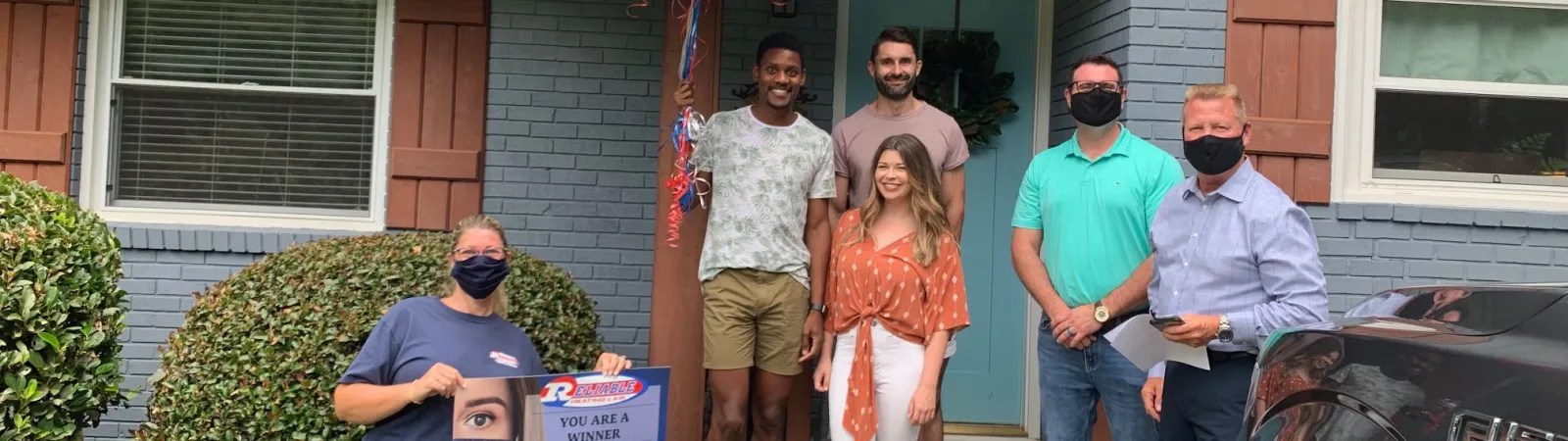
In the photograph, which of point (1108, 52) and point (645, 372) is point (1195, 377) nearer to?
point (645, 372)

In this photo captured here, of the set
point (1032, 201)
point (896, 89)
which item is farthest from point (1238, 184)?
point (896, 89)

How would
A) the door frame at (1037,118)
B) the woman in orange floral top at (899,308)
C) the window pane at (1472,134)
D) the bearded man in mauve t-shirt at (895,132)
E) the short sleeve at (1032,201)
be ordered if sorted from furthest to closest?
the door frame at (1037,118) < the window pane at (1472,134) < the bearded man in mauve t-shirt at (895,132) < the short sleeve at (1032,201) < the woman in orange floral top at (899,308)

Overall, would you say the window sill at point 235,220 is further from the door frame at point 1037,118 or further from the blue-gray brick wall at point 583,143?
the door frame at point 1037,118

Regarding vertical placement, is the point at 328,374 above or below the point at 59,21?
below

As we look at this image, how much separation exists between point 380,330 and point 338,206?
2.72 metres

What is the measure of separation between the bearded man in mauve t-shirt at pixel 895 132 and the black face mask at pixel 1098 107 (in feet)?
1.82

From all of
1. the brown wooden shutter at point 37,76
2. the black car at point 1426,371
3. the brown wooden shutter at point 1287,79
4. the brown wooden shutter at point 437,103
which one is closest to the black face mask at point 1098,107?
the brown wooden shutter at point 1287,79

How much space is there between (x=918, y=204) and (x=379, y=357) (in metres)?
1.74

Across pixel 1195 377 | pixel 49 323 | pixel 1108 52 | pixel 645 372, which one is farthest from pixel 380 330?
pixel 1108 52

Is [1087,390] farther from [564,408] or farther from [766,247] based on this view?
[564,408]

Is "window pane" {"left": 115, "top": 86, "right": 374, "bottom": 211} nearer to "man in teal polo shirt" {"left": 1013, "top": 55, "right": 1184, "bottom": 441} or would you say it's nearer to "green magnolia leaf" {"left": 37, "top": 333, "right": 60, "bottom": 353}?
"green magnolia leaf" {"left": 37, "top": 333, "right": 60, "bottom": 353}

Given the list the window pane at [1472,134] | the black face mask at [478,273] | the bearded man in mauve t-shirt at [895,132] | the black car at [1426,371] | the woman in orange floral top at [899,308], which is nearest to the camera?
the black car at [1426,371]

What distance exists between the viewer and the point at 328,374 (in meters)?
4.34

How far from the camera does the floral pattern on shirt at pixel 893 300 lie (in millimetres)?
4152
